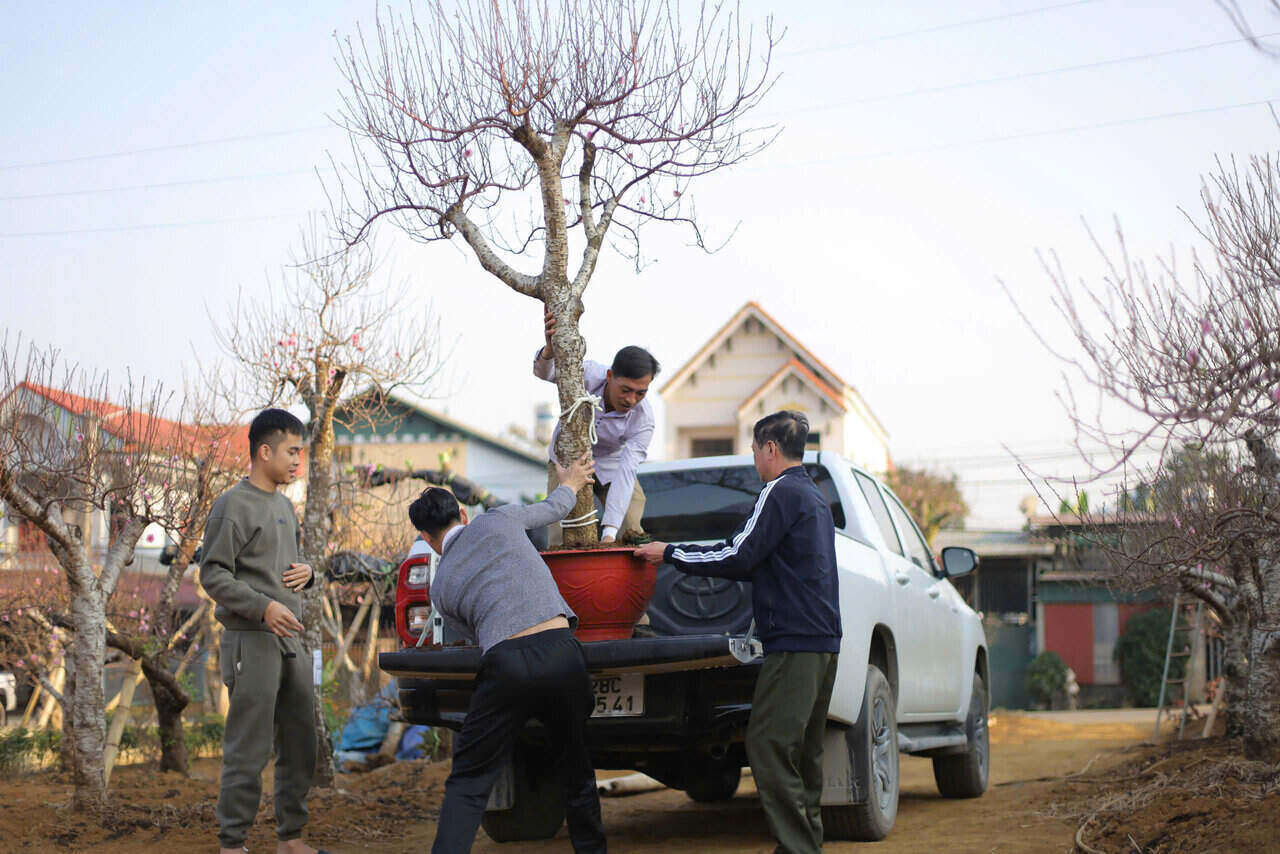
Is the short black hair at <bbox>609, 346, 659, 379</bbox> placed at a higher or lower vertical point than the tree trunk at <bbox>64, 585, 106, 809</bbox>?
higher

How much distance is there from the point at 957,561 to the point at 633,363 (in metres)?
3.37

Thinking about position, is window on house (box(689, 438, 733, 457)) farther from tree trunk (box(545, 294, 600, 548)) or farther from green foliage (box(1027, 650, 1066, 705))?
tree trunk (box(545, 294, 600, 548))

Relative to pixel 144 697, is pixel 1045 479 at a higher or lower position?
higher

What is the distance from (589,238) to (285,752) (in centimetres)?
289

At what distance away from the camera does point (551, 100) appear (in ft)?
22.4

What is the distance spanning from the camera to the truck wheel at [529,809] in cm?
655

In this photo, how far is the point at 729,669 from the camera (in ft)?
18.5

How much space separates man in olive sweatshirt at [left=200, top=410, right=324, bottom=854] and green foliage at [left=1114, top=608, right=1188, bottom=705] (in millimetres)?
25448

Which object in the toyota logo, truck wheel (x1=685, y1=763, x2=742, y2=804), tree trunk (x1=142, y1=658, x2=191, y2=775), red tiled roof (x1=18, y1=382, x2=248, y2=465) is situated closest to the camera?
the toyota logo

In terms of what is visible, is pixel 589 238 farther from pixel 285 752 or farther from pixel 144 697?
pixel 144 697

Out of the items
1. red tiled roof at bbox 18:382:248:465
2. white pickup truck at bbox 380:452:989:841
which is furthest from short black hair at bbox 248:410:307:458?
red tiled roof at bbox 18:382:248:465

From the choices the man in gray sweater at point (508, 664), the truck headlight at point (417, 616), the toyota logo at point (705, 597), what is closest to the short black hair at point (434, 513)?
the man in gray sweater at point (508, 664)

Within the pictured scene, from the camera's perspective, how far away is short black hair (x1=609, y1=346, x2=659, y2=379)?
607 centimetres

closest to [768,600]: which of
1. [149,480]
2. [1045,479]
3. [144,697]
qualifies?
[1045,479]
